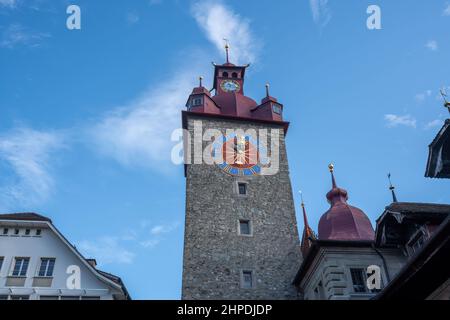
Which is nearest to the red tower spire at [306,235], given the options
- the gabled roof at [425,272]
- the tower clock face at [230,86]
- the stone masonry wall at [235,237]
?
the stone masonry wall at [235,237]

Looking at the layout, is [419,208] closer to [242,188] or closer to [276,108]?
[242,188]

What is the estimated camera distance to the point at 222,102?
124 ft

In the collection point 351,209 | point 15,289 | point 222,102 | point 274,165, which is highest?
point 222,102

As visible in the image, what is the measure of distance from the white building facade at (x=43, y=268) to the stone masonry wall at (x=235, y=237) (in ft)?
21.5

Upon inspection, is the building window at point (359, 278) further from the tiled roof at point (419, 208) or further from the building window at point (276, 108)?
the building window at point (276, 108)

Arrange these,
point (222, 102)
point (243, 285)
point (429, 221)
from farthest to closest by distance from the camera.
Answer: point (222, 102) → point (243, 285) → point (429, 221)

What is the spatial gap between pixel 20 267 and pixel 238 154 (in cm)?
1655

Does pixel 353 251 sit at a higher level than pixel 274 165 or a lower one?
lower

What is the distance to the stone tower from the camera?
26531 mm

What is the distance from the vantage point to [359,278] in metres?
21.1

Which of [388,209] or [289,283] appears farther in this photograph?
[289,283]
